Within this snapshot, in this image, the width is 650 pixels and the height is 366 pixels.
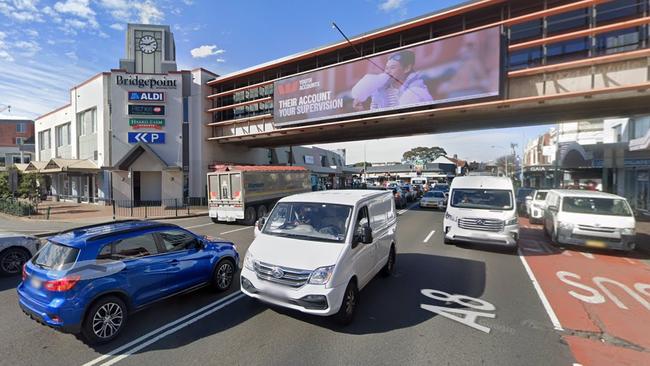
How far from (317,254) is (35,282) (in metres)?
3.77

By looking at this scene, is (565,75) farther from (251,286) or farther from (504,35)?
(251,286)

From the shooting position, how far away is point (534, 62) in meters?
14.8

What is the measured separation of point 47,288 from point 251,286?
8.32 ft

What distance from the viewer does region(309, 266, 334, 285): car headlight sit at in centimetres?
427

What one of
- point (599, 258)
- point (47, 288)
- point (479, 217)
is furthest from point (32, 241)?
point (599, 258)

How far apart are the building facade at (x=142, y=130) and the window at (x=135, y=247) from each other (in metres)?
21.4

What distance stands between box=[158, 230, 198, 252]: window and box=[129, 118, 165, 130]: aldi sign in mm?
23231

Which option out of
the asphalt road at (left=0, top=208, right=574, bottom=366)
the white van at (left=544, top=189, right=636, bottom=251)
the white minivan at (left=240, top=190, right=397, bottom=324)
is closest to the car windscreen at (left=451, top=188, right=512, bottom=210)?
the white van at (left=544, top=189, right=636, bottom=251)

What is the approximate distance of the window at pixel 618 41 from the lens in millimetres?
13000

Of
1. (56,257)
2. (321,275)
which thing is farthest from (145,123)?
(321,275)

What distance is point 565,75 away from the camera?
45.2 feet

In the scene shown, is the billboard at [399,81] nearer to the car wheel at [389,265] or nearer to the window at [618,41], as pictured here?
the window at [618,41]

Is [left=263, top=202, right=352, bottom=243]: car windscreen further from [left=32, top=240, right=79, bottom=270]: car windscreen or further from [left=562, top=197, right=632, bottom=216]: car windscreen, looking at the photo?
[left=562, top=197, right=632, bottom=216]: car windscreen

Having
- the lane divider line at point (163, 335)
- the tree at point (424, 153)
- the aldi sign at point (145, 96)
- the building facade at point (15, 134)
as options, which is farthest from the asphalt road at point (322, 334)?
the tree at point (424, 153)
